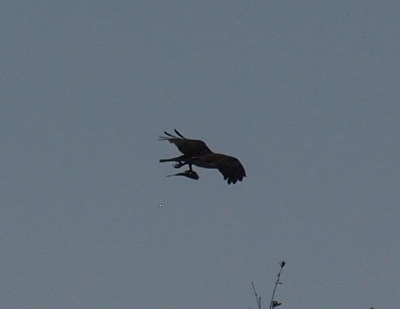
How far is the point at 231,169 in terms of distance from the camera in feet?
54.2

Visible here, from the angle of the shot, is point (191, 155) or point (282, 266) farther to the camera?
point (191, 155)

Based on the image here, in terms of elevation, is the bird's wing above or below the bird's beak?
above

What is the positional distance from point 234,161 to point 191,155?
0.97 metres

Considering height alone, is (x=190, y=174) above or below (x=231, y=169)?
below

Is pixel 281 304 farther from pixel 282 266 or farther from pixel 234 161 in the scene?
pixel 234 161

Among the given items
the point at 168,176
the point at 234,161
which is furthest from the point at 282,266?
the point at 234,161

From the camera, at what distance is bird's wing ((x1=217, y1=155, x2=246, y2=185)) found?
1625 centimetres

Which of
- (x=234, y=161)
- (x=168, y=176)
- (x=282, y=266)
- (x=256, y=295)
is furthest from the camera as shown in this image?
(x=234, y=161)

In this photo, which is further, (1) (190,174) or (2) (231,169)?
(2) (231,169)

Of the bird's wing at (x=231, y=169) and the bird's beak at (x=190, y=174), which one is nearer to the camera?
the bird's beak at (x=190, y=174)

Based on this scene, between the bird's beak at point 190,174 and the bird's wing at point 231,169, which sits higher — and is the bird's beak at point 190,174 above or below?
below

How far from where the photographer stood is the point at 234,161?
54.3 feet

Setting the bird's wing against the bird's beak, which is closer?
the bird's beak

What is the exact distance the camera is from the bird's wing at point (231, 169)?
16.2 m
